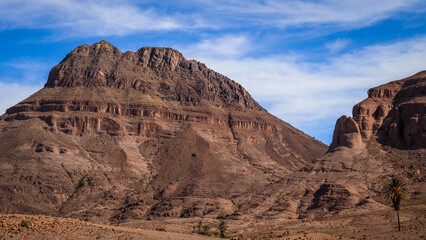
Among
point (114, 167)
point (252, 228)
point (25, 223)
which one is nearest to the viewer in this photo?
point (25, 223)

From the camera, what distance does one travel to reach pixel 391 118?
470ft

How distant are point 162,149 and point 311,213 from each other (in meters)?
78.6

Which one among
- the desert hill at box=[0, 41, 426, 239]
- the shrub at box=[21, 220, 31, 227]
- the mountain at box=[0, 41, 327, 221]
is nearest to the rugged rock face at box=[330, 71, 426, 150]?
the desert hill at box=[0, 41, 426, 239]

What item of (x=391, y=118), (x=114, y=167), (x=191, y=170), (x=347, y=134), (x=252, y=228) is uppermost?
(x=391, y=118)

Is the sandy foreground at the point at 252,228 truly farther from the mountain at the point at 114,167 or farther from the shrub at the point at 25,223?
the mountain at the point at 114,167

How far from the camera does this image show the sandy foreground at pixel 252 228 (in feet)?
171

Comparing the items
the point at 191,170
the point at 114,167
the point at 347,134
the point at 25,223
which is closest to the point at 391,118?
the point at 347,134

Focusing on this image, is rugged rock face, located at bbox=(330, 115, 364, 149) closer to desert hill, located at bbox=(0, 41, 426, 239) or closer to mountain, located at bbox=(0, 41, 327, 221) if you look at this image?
desert hill, located at bbox=(0, 41, 426, 239)

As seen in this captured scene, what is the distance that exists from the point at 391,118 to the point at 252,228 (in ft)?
177

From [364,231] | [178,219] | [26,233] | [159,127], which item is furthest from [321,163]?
[26,233]

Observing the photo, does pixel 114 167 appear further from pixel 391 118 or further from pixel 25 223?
pixel 25 223

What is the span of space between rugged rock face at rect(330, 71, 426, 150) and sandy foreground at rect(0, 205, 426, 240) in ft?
114

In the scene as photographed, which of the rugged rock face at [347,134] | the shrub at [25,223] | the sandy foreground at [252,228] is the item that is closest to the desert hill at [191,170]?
the rugged rock face at [347,134]

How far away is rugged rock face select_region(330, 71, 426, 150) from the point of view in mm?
136250
